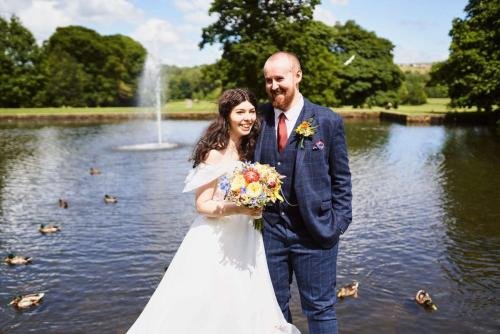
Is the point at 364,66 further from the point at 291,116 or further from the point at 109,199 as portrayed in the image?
the point at 291,116

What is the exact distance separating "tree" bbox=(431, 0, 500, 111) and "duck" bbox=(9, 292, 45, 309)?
146 ft

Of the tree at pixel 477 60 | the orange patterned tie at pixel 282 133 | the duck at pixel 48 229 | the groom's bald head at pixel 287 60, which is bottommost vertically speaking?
the duck at pixel 48 229

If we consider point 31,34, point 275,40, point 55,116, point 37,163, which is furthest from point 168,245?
point 31,34

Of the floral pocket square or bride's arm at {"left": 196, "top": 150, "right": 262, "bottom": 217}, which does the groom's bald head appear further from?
bride's arm at {"left": 196, "top": 150, "right": 262, "bottom": 217}

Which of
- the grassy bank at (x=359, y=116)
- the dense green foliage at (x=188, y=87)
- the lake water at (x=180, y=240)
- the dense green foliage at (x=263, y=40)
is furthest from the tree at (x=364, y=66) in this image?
the lake water at (x=180, y=240)

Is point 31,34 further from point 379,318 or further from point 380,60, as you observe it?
point 379,318

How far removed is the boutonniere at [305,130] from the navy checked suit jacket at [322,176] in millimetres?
38

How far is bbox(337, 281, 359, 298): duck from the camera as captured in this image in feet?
30.0

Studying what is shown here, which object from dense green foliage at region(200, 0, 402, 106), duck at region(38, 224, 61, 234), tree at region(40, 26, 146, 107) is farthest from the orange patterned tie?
tree at region(40, 26, 146, 107)

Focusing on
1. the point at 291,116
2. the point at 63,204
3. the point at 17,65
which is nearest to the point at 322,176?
the point at 291,116

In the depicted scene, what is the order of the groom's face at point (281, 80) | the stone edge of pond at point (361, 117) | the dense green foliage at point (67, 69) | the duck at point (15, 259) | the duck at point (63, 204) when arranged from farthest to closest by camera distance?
the dense green foliage at point (67, 69)
the stone edge of pond at point (361, 117)
the duck at point (63, 204)
the duck at point (15, 259)
the groom's face at point (281, 80)

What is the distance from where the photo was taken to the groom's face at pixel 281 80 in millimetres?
4379

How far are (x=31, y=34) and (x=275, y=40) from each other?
48399 millimetres

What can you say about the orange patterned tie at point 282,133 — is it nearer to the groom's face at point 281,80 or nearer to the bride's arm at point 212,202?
the groom's face at point 281,80
